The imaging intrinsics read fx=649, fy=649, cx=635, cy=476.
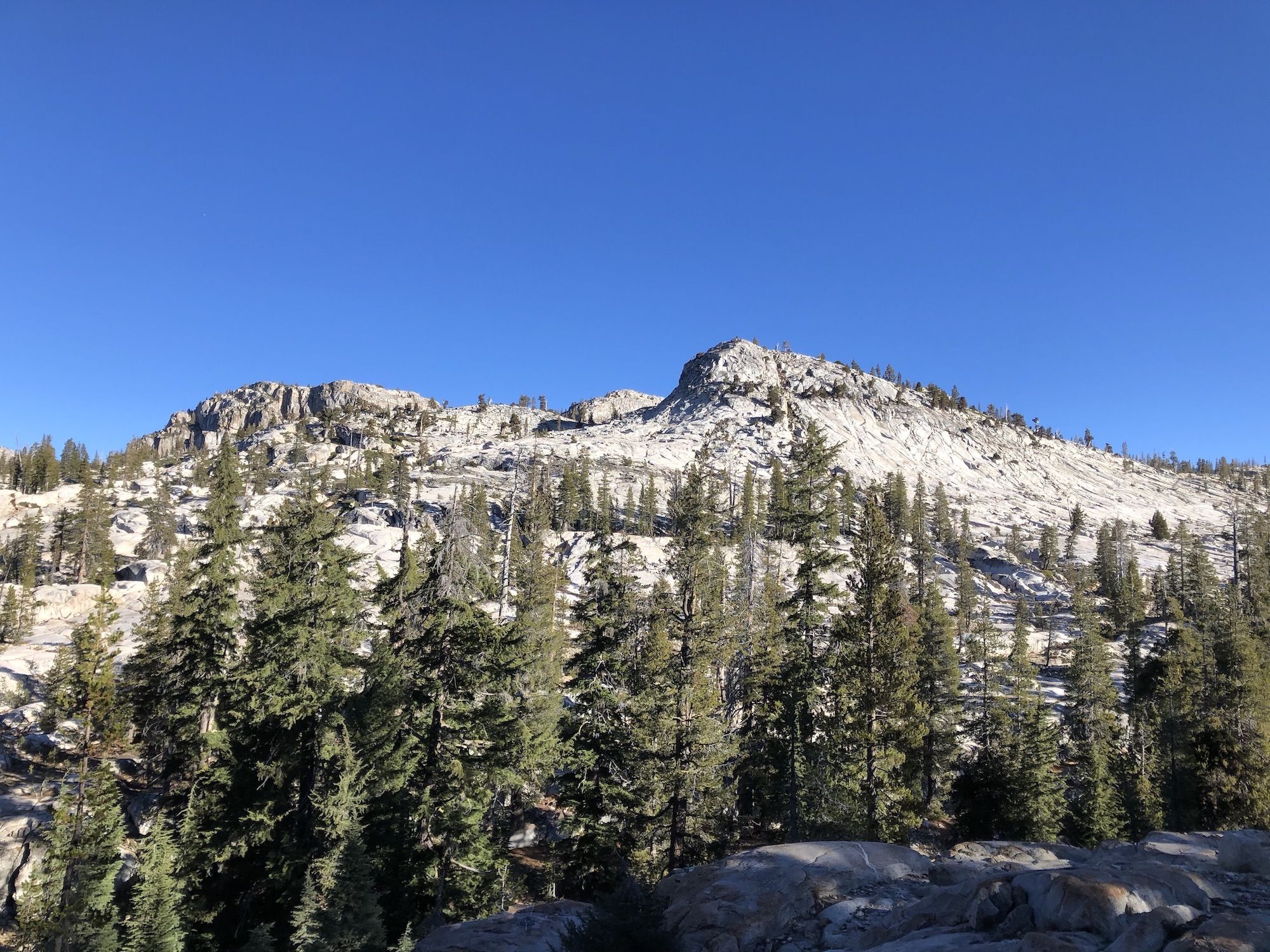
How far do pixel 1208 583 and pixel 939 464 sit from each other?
124m

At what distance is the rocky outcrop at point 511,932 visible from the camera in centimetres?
1293

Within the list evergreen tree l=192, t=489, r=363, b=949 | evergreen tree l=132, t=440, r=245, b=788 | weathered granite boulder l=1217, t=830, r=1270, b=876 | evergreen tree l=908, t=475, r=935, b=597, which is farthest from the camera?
evergreen tree l=908, t=475, r=935, b=597

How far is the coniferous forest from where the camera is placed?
58.6ft

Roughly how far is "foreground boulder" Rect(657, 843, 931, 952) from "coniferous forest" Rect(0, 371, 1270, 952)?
6.34ft

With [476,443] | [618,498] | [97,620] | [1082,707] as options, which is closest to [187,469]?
[476,443]

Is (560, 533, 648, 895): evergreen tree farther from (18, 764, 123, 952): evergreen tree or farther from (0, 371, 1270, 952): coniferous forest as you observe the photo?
(18, 764, 123, 952): evergreen tree

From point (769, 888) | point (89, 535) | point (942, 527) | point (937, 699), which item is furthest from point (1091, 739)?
point (89, 535)

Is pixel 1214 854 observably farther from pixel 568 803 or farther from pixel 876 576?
pixel 568 803

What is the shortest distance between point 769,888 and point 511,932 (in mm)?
5797

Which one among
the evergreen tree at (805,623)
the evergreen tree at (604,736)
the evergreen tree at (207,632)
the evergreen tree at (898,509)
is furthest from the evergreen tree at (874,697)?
the evergreen tree at (898,509)

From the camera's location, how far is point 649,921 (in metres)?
12.0

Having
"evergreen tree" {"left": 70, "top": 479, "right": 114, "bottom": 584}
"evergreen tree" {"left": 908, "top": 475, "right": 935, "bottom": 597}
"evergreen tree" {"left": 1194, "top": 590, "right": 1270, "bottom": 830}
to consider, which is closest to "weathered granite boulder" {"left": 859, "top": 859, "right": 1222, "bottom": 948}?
"evergreen tree" {"left": 1194, "top": 590, "right": 1270, "bottom": 830}

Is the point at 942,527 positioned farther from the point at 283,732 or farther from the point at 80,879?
the point at 80,879

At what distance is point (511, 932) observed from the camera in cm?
1351
